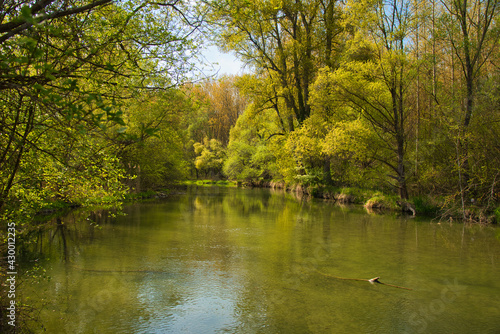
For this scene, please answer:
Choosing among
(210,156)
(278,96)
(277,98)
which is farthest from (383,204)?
(210,156)

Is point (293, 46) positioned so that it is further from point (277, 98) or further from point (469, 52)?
point (469, 52)

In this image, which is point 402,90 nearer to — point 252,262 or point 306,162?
point 306,162

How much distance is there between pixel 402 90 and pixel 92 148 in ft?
51.6

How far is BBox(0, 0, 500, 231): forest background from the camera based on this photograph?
11.2 feet

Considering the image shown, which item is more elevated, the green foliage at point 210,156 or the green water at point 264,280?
the green foliage at point 210,156

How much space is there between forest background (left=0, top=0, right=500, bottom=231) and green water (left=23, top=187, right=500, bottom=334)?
158cm

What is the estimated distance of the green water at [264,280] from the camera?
201 inches

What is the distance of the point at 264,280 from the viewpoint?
22.5ft

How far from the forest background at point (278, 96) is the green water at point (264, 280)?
5.19 ft

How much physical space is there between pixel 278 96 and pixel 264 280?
1905cm

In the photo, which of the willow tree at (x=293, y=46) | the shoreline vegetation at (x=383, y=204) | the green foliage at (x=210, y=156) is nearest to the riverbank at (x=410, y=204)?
the shoreline vegetation at (x=383, y=204)

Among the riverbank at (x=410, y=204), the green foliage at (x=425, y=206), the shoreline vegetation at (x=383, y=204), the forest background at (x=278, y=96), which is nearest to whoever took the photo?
the forest background at (x=278, y=96)

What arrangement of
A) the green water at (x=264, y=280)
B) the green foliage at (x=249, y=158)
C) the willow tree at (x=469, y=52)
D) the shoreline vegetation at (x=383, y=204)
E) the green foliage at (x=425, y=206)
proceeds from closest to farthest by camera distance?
the green water at (x=264, y=280)
the shoreline vegetation at (x=383, y=204)
the willow tree at (x=469, y=52)
the green foliage at (x=425, y=206)
the green foliage at (x=249, y=158)

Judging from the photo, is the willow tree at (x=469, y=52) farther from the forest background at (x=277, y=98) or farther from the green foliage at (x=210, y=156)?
the green foliage at (x=210, y=156)
